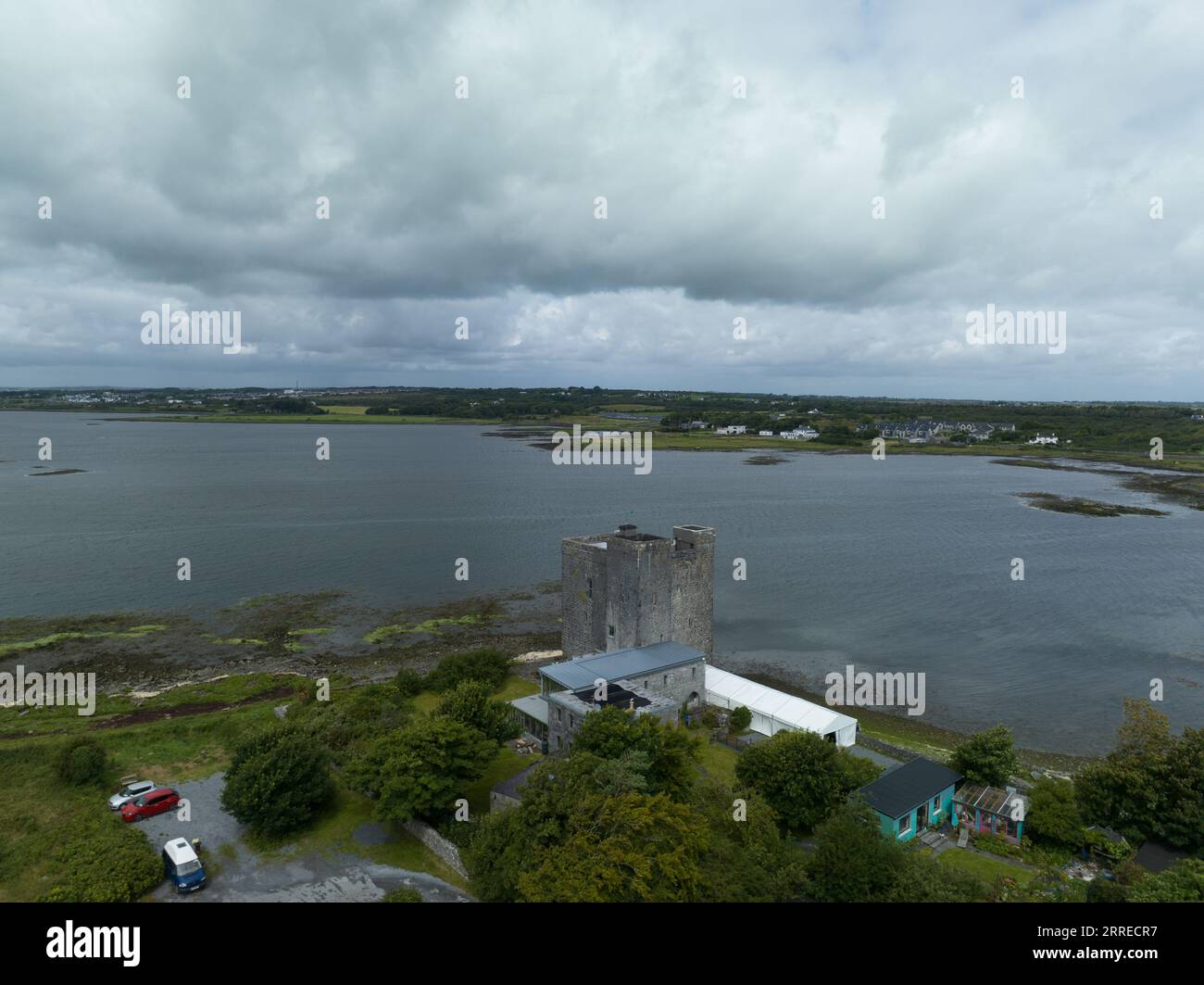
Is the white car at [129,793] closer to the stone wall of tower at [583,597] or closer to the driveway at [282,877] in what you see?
the driveway at [282,877]

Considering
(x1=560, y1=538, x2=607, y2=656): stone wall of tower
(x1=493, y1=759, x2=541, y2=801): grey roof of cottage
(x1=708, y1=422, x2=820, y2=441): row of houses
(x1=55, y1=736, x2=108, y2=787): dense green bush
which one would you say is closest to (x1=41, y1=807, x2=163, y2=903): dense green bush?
(x1=55, y1=736, x2=108, y2=787): dense green bush

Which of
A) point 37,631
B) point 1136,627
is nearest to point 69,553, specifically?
point 37,631

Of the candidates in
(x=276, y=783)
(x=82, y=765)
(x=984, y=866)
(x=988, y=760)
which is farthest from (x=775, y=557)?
(x=82, y=765)

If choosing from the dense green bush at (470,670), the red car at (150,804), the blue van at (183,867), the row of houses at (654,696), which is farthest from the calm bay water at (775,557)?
the blue van at (183,867)

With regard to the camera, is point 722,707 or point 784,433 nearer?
point 722,707

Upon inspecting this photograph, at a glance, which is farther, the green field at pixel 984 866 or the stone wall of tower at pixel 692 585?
the stone wall of tower at pixel 692 585

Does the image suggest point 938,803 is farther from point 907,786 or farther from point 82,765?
point 82,765

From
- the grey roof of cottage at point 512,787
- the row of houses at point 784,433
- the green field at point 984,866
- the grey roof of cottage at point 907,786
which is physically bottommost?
the green field at point 984,866

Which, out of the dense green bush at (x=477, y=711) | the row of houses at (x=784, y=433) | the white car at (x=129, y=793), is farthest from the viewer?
the row of houses at (x=784, y=433)
